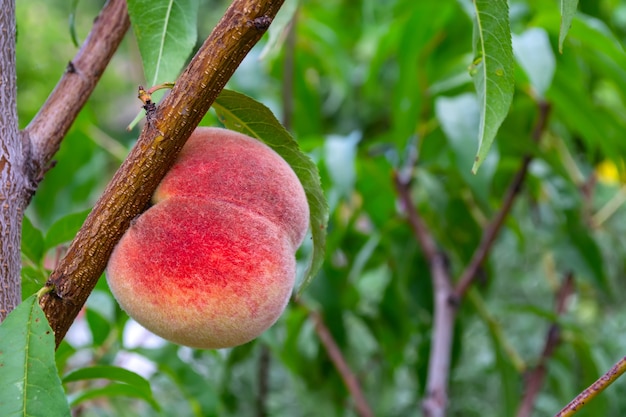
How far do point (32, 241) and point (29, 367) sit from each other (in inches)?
9.4

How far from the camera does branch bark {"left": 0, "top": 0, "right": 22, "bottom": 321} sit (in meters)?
0.43

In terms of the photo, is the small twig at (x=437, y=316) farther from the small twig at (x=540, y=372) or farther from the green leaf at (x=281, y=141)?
the green leaf at (x=281, y=141)

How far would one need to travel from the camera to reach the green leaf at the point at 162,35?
0.49 m

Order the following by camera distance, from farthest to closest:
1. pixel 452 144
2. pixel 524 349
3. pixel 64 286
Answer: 1. pixel 524 349
2. pixel 452 144
3. pixel 64 286

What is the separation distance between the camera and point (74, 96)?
21.1 inches

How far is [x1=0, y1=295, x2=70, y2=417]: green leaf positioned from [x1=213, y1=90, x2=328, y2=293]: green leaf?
0.57ft

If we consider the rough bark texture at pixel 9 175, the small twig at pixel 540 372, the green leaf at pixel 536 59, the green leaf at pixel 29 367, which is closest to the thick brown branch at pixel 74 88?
the rough bark texture at pixel 9 175

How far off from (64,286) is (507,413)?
0.72 metres

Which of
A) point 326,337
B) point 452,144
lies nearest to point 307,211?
point 452,144

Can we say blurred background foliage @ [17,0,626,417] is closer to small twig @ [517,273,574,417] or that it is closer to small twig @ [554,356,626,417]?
small twig @ [517,273,574,417]

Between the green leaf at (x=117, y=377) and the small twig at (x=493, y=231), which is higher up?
the green leaf at (x=117, y=377)

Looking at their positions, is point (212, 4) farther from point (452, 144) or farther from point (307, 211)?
point (307, 211)

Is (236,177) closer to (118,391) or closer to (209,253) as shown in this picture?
(209,253)

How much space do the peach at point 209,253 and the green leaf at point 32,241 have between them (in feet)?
0.61
